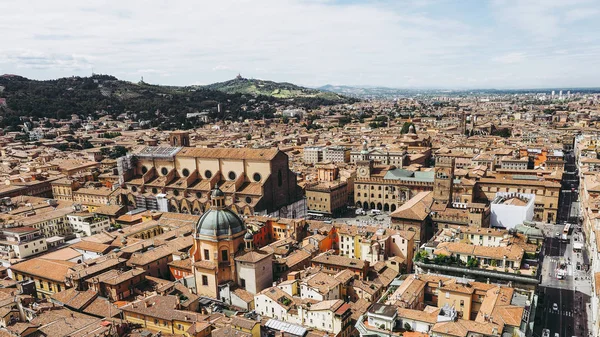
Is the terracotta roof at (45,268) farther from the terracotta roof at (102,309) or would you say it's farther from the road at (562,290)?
the road at (562,290)

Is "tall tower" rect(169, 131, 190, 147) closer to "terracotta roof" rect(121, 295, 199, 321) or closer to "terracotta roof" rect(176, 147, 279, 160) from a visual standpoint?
"terracotta roof" rect(176, 147, 279, 160)

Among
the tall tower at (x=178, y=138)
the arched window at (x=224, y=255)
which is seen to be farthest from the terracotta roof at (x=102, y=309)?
the tall tower at (x=178, y=138)

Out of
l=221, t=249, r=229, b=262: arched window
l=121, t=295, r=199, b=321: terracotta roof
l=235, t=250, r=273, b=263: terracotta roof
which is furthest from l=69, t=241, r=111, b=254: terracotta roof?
l=235, t=250, r=273, b=263: terracotta roof

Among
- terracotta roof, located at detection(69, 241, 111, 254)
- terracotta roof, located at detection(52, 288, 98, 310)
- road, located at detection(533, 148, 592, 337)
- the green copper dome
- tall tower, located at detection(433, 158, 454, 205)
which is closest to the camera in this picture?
terracotta roof, located at detection(52, 288, 98, 310)

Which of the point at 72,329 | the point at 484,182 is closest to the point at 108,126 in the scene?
the point at 484,182

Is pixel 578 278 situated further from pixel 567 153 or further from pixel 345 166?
pixel 567 153

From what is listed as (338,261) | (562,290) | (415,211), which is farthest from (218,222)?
(562,290)

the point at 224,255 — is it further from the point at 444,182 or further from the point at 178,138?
the point at 178,138
